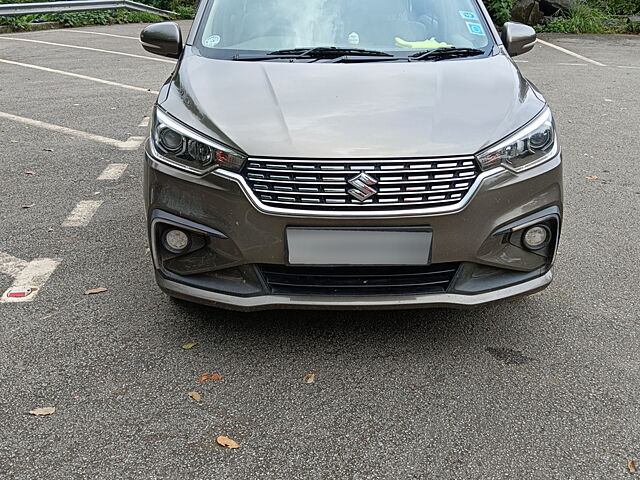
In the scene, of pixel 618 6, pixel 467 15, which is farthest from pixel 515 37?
pixel 618 6

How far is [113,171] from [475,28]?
10.0 feet

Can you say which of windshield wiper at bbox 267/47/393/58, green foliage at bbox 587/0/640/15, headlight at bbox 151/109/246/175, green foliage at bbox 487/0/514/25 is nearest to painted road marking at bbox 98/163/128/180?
windshield wiper at bbox 267/47/393/58

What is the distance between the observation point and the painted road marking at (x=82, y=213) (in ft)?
15.4

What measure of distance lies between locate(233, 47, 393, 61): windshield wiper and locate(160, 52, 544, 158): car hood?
0.13 m

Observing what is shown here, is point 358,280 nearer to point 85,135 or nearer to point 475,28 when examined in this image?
point 475,28

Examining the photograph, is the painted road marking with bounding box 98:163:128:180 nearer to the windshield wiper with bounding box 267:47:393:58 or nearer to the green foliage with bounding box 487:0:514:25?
the windshield wiper with bounding box 267:47:393:58

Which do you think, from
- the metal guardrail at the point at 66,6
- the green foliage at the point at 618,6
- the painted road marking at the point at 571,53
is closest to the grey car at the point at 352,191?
the painted road marking at the point at 571,53

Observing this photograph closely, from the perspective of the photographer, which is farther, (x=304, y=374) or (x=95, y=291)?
(x=95, y=291)

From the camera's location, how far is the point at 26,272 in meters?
3.96

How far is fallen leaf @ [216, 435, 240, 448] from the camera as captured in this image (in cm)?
257

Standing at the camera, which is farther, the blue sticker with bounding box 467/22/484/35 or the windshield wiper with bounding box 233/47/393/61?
the blue sticker with bounding box 467/22/484/35

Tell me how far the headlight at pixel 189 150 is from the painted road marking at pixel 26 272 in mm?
1145

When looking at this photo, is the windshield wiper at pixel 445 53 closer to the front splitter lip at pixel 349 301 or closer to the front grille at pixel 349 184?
the front grille at pixel 349 184

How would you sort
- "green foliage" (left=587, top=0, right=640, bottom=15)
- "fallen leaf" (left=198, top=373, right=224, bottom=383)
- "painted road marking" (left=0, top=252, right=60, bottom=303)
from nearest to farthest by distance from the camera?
"fallen leaf" (left=198, top=373, right=224, bottom=383) → "painted road marking" (left=0, top=252, right=60, bottom=303) → "green foliage" (left=587, top=0, right=640, bottom=15)
